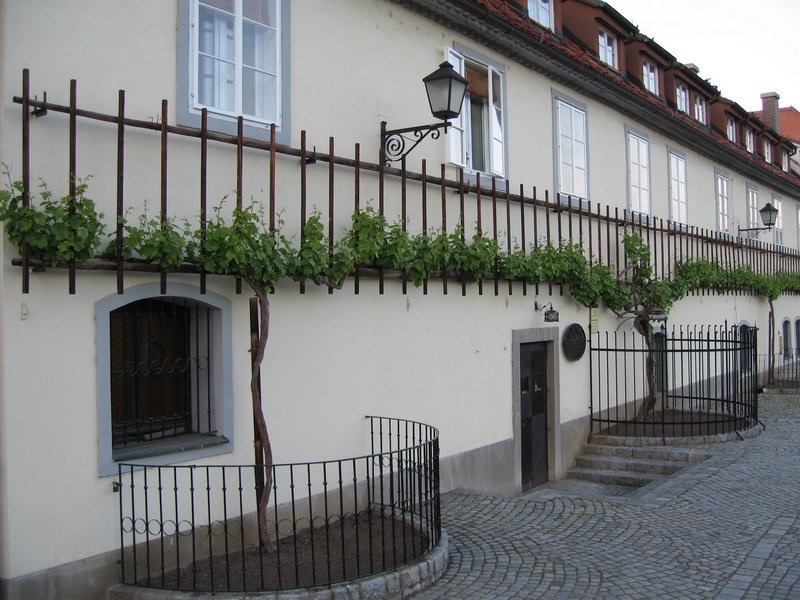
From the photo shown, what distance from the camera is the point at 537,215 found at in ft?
35.4

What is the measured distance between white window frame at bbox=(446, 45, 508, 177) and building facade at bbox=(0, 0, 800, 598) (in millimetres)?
29

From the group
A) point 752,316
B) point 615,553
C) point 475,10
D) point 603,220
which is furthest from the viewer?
point 752,316

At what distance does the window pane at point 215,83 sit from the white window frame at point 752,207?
17.8 metres

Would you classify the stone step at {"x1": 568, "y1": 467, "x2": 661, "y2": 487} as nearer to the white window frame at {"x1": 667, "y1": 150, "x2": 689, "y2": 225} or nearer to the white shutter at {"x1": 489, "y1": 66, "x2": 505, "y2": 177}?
the white shutter at {"x1": 489, "y1": 66, "x2": 505, "y2": 177}

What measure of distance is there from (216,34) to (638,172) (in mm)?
9861

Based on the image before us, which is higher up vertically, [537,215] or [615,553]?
→ [537,215]

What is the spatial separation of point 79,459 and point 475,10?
6.74m

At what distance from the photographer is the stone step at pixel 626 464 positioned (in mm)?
10609

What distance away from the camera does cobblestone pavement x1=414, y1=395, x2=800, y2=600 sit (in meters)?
5.95

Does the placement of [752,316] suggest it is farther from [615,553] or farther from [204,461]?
[204,461]

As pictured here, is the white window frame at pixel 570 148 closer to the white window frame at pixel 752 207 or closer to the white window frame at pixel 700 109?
the white window frame at pixel 700 109

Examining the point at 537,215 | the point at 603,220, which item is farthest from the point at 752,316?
the point at 537,215

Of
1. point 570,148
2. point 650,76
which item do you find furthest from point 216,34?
point 650,76

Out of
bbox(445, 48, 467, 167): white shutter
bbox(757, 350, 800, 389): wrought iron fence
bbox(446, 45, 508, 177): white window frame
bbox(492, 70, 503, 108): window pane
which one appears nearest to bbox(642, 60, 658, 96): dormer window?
bbox(492, 70, 503, 108): window pane
